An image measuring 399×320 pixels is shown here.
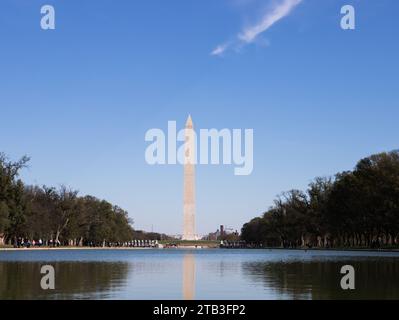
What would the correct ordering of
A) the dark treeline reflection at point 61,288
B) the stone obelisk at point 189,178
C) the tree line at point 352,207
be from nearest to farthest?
the dark treeline reflection at point 61,288
the tree line at point 352,207
the stone obelisk at point 189,178

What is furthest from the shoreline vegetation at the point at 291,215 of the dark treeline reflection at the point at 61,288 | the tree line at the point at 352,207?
the dark treeline reflection at the point at 61,288

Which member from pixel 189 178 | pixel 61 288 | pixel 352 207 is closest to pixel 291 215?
pixel 189 178

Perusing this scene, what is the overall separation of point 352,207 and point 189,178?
32830 mm

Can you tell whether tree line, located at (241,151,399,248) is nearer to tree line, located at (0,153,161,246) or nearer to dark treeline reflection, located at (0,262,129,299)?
tree line, located at (0,153,161,246)

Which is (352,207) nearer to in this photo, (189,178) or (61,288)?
(189,178)

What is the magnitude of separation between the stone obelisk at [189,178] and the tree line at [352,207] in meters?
24.3

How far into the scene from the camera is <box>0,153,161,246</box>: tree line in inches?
3902

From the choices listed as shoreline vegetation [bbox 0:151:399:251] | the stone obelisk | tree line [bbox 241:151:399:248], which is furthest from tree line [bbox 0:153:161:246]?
tree line [bbox 241:151:399:248]

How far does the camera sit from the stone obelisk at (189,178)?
11400cm

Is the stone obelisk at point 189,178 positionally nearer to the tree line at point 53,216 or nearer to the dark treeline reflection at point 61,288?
the tree line at point 53,216

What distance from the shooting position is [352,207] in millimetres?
106000
